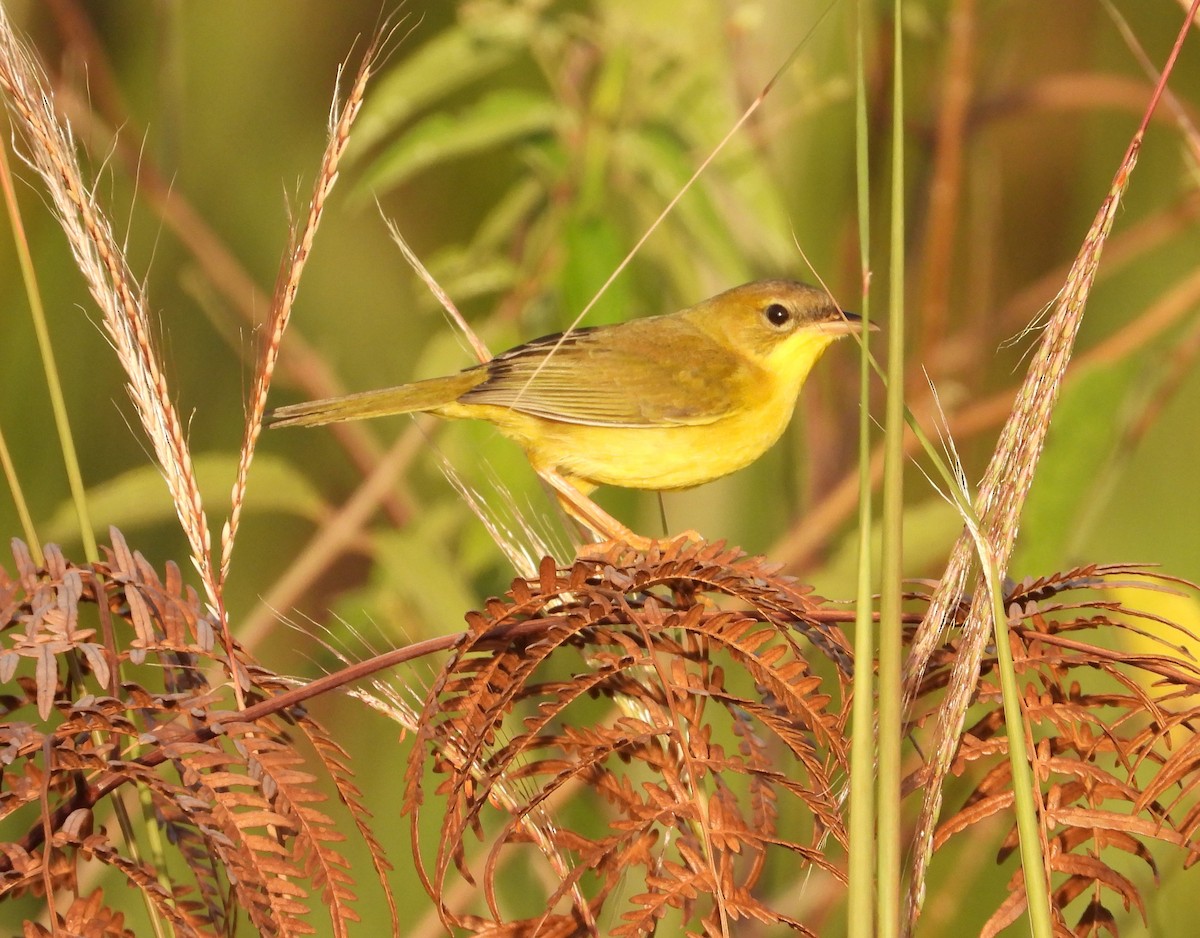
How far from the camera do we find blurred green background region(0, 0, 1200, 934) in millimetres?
2375

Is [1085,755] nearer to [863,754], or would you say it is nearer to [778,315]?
[863,754]

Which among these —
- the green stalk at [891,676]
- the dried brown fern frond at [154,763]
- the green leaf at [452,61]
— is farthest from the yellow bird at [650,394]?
the green stalk at [891,676]

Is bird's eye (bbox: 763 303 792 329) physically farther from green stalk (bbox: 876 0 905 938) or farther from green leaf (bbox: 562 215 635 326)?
green stalk (bbox: 876 0 905 938)

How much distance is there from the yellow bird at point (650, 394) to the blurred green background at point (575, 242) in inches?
4.1

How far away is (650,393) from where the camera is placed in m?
2.49

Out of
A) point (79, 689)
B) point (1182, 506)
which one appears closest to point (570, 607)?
point (79, 689)

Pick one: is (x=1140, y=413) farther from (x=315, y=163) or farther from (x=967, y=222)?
(x=315, y=163)

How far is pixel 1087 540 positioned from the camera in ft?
9.14

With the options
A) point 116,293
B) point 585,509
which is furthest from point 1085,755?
point 585,509

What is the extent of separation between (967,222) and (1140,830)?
236cm

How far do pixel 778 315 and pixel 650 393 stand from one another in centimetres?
36

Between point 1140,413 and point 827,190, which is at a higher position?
point 827,190

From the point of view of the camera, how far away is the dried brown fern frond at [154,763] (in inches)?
36.1

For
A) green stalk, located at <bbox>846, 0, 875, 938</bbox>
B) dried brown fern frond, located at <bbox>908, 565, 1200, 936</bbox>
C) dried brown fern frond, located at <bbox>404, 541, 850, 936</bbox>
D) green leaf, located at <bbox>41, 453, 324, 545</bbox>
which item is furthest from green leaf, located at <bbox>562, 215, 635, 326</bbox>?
green stalk, located at <bbox>846, 0, 875, 938</bbox>
